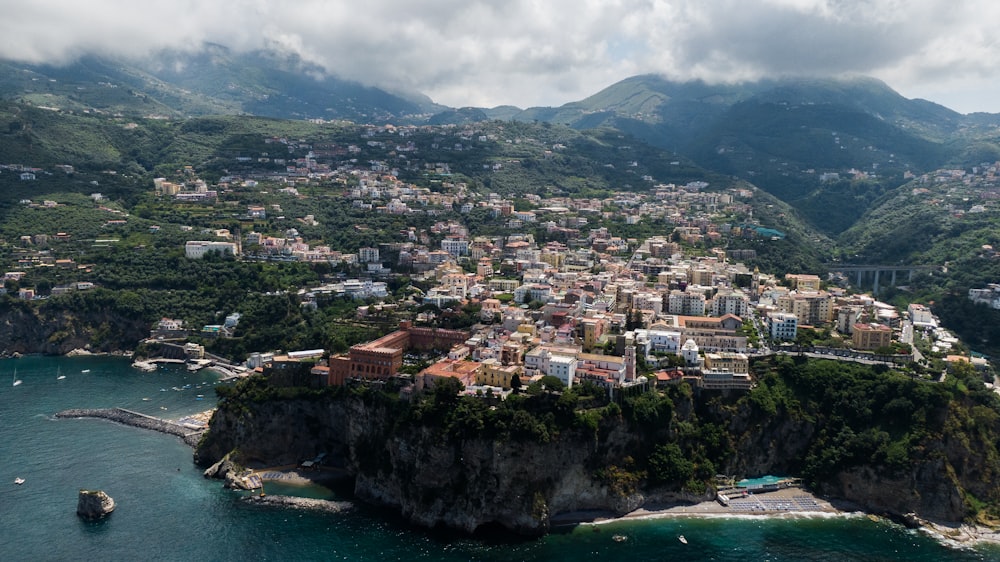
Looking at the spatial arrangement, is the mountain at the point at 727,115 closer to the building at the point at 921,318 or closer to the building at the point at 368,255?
the building at the point at 368,255

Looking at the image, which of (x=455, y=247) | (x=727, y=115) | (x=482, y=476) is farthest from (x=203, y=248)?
(x=727, y=115)

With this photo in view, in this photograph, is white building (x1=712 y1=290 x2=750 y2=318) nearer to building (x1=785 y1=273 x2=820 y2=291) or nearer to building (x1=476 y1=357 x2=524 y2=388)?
building (x1=785 y1=273 x2=820 y2=291)

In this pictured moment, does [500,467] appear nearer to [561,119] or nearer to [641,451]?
[641,451]

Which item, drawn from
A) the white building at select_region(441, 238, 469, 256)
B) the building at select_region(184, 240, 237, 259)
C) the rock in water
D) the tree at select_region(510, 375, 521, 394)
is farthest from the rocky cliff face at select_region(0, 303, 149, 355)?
the tree at select_region(510, 375, 521, 394)

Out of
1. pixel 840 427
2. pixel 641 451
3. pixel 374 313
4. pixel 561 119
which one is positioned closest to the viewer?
pixel 641 451

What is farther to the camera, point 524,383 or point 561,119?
point 561,119

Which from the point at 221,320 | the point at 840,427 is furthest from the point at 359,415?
the point at 221,320
